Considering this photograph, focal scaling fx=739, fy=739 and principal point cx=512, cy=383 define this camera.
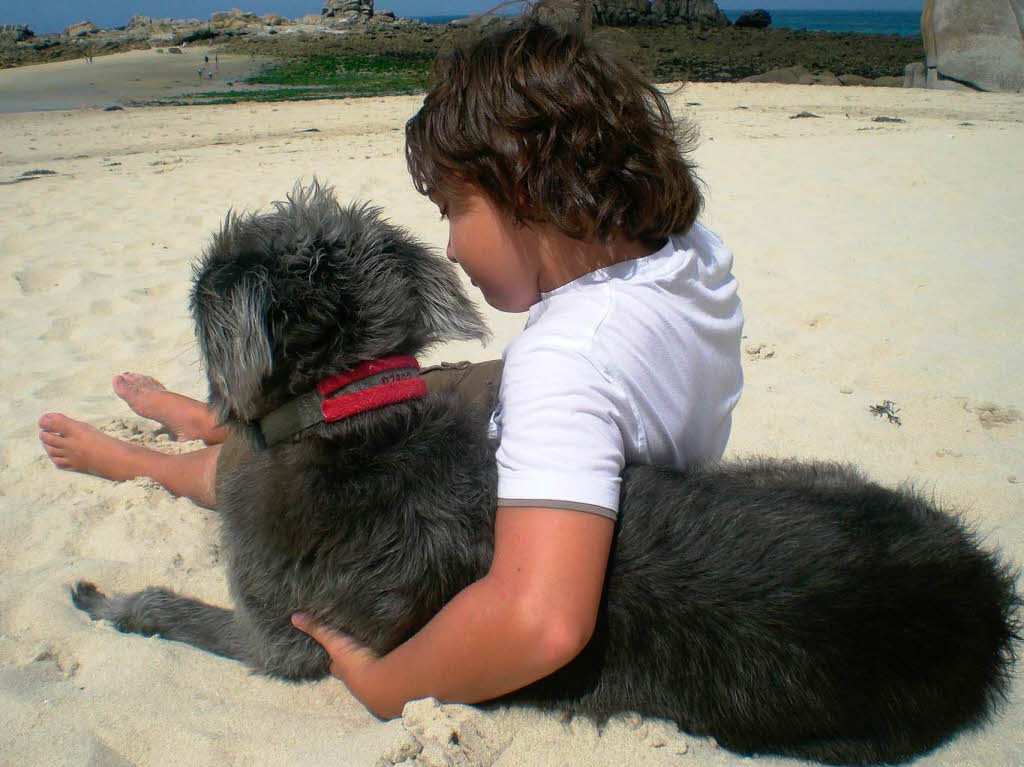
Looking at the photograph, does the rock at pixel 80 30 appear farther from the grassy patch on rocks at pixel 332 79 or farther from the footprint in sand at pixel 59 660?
the footprint in sand at pixel 59 660

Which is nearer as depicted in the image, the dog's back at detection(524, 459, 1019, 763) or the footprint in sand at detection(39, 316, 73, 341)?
the dog's back at detection(524, 459, 1019, 763)

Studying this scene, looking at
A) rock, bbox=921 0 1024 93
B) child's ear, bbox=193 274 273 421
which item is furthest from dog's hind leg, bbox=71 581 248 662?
rock, bbox=921 0 1024 93

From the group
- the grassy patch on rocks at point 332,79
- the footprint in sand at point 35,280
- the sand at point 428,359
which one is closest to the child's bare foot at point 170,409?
the sand at point 428,359

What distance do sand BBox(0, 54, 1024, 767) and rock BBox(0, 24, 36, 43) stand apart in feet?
141

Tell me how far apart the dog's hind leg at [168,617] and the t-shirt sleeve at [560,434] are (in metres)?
1.19

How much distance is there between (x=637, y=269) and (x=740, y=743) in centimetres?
115

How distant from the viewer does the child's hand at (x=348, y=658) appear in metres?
1.83

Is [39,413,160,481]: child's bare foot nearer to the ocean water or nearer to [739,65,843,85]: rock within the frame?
[739,65,843,85]: rock

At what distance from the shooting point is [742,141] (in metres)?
8.93

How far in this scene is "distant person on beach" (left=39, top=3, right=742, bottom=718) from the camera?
4.88 feet

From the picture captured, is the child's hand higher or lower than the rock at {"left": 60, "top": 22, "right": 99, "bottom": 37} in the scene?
lower

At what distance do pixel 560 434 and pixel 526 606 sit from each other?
35 centimetres

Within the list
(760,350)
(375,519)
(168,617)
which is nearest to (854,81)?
(760,350)

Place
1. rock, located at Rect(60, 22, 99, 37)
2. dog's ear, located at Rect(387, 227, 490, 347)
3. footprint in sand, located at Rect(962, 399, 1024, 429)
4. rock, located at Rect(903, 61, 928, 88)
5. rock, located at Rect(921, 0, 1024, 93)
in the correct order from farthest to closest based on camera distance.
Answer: rock, located at Rect(60, 22, 99, 37) < rock, located at Rect(903, 61, 928, 88) < rock, located at Rect(921, 0, 1024, 93) < footprint in sand, located at Rect(962, 399, 1024, 429) < dog's ear, located at Rect(387, 227, 490, 347)
